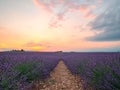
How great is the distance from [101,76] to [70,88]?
1.58m

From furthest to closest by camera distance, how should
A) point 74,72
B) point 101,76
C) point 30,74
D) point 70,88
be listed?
point 74,72
point 30,74
point 70,88
point 101,76

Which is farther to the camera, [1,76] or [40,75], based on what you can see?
[40,75]

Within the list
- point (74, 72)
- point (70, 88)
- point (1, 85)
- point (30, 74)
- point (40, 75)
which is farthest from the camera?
point (74, 72)

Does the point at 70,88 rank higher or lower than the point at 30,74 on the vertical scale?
lower

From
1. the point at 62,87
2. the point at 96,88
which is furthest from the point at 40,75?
the point at 96,88

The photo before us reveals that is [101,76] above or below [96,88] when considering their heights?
above

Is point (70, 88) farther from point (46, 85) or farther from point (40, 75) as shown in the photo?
point (40, 75)

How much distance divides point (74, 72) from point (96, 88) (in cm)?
400

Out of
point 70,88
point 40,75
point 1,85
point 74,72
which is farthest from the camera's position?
point 74,72

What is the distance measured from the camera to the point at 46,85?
586 centimetres

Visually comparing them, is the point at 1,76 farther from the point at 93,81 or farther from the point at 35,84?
the point at 35,84

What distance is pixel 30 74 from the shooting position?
5.81m

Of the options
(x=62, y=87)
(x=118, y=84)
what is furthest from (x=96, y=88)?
(x=62, y=87)

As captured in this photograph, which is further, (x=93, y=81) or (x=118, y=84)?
(x=93, y=81)
